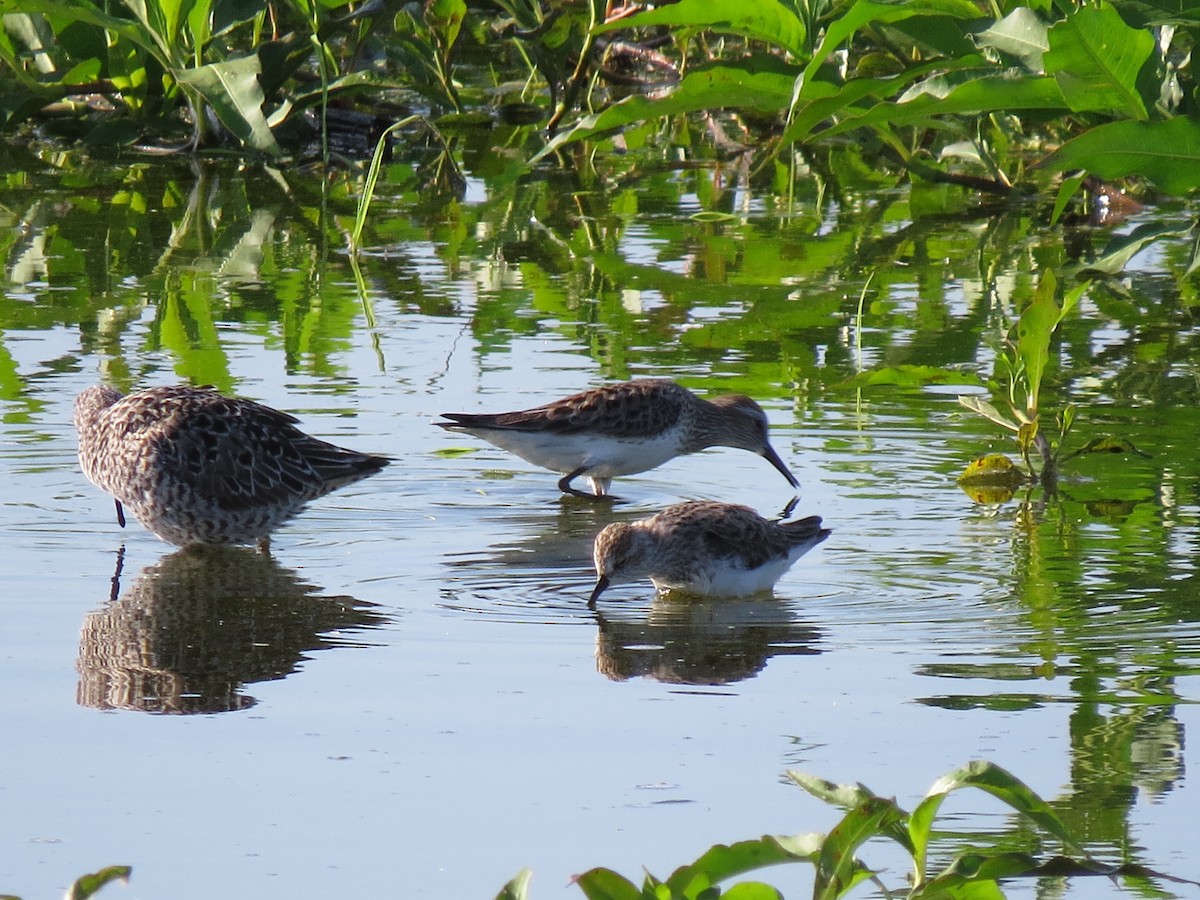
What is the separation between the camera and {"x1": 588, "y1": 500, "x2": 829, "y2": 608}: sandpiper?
7.25m

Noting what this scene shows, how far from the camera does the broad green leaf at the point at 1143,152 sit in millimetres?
8102

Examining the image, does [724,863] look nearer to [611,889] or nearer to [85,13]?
[611,889]

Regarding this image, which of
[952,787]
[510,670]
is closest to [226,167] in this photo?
[510,670]

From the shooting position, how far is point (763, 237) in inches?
536

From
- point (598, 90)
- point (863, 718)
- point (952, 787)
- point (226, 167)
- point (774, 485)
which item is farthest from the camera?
point (598, 90)

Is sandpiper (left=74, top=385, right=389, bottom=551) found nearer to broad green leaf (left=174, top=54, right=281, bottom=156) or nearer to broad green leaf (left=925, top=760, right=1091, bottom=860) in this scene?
broad green leaf (left=925, top=760, right=1091, bottom=860)

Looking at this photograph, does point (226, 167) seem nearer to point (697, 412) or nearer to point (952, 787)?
point (697, 412)

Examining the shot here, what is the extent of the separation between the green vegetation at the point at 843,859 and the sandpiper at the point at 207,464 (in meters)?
4.68

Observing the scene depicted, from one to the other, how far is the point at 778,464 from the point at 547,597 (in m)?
2.00

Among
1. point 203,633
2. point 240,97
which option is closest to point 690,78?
point 203,633

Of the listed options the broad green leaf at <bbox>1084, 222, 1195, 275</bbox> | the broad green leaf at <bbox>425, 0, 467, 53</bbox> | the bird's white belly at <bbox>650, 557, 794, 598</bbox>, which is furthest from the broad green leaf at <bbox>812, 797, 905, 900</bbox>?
the broad green leaf at <bbox>425, 0, 467, 53</bbox>

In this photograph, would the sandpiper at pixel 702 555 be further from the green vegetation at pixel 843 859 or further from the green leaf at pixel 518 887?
the green leaf at pixel 518 887

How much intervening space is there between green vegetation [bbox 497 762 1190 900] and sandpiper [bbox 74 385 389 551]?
4679 millimetres

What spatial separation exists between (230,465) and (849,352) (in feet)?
12.1
